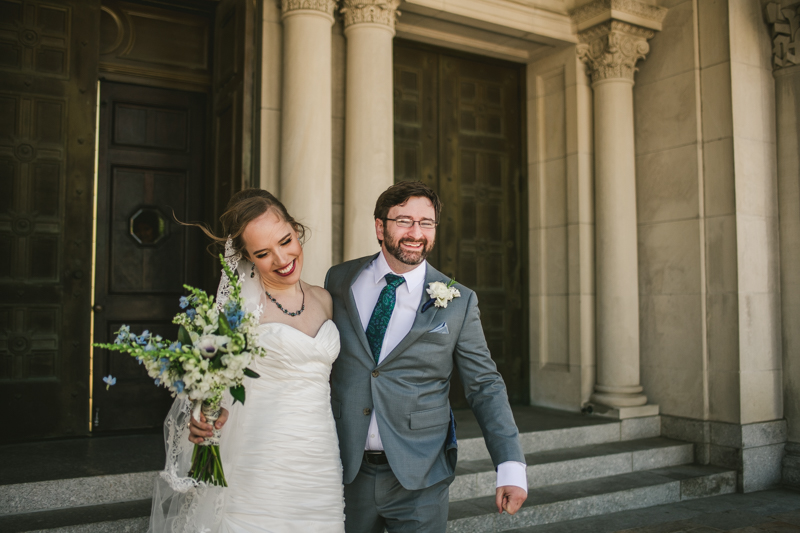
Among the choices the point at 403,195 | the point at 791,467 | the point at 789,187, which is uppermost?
the point at 789,187

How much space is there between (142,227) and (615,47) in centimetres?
522

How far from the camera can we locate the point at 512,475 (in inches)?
102

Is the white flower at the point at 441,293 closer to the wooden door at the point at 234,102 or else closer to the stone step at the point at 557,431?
the stone step at the point at 557,431

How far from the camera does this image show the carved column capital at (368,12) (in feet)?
19.7

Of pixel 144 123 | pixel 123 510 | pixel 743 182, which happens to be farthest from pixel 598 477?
pixel 144 123

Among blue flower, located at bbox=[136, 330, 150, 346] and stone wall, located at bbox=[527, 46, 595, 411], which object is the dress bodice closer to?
blue flower, located at bbox=[136, 330, 150, 346]

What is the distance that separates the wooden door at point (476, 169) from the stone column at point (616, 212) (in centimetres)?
107

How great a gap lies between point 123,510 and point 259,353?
270 centimetres

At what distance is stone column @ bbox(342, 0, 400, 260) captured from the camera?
5.97m

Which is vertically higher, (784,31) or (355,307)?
(784,31)

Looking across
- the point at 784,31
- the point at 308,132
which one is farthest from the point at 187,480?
the point at 784,31

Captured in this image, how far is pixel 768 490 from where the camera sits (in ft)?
20.6

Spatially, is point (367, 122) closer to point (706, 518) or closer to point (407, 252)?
point (407, 252)

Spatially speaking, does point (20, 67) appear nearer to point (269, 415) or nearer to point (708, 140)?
point (269, 415)
